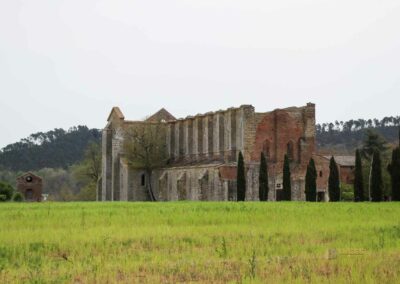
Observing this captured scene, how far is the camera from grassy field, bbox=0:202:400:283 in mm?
10508

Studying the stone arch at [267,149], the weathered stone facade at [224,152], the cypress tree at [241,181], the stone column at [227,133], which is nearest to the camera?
the cypress tree at [241,181]

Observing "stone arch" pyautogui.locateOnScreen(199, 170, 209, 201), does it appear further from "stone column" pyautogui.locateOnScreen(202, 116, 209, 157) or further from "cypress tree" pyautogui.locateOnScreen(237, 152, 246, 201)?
"stone column" pyautogui.locateOnScreen(202, 116, 209, 157)

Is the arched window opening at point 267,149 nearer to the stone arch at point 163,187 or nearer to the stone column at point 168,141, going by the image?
the stone arch at point 163,187

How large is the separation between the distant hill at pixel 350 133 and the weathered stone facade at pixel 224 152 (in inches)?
2510

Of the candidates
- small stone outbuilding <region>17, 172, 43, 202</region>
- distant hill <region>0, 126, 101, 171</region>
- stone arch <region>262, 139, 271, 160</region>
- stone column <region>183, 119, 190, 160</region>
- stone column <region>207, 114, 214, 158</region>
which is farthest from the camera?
distant hill <region>0, 126, 101, 171</region>

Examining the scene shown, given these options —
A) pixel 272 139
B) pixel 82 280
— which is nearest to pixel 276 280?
pixel 82 280

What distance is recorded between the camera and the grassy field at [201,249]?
10.5 metres

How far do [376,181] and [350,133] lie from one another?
92.8 m

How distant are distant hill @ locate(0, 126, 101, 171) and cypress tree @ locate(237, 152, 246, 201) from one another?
259 ft

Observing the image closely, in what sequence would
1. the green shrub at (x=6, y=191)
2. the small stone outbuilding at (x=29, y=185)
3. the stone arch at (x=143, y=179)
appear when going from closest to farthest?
the green shrub at (x=6, y=191), the stone arch at (x=143, y=179), the small stone outbuilding at (x=29, y=185)

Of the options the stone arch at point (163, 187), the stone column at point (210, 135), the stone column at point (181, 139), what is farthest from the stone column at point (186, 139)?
the stone column at point (210, 135)

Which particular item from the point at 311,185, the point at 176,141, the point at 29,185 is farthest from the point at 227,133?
the point at 29,185

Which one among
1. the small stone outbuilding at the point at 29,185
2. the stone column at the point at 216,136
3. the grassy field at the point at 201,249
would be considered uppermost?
the stone column at the point at 216,136

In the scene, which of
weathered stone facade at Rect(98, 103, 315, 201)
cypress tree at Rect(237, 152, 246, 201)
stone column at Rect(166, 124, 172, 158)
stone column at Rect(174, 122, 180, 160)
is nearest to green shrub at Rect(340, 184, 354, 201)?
weathered stone facade at Rect(98, 103, 315, 201)
